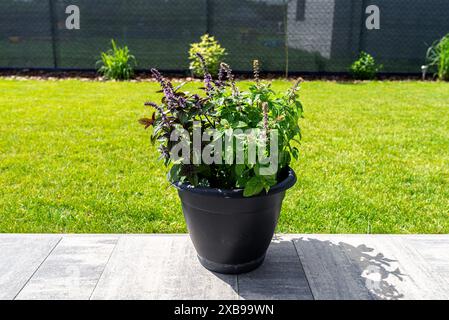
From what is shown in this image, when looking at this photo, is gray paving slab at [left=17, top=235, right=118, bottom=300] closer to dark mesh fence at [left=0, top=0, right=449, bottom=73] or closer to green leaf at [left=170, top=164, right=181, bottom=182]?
green leaf at [left=170, top=164, right=181, bottom=182]

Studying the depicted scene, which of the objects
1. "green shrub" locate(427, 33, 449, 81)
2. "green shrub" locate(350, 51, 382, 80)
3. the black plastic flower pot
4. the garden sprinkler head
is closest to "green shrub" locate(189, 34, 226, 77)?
"green shrub" locate(350, 51, 382, 80)

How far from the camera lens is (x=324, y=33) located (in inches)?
355

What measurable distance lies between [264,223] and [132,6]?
764cm

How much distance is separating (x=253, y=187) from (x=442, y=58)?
24.7 ft

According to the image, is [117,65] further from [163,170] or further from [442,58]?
[442,58]

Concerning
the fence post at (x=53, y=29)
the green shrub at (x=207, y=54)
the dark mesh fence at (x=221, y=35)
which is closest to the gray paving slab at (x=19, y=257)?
the green shrub at (x=207, y=54)

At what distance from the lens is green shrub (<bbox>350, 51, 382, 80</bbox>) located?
8461 millimetres

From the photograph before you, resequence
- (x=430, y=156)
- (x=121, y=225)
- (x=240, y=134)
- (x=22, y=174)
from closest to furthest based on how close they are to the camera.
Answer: (x=240, y=134) → (x=121, y=225) → (x=22, y=174) → (x=430, y=156)

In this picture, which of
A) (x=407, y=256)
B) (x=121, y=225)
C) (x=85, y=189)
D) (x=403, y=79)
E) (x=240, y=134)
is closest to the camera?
(x=240, y=134)

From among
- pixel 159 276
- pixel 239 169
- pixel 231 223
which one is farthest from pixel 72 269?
pixel 239 169

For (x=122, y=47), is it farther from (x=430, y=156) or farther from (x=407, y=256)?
(x=407, y=256)

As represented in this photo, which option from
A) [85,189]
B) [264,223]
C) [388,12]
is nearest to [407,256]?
[264,223]

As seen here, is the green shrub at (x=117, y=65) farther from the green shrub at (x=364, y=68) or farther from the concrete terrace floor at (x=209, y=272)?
the concrete terrace floor at (x=209, y=272)

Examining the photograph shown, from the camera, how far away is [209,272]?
93.2 inches
